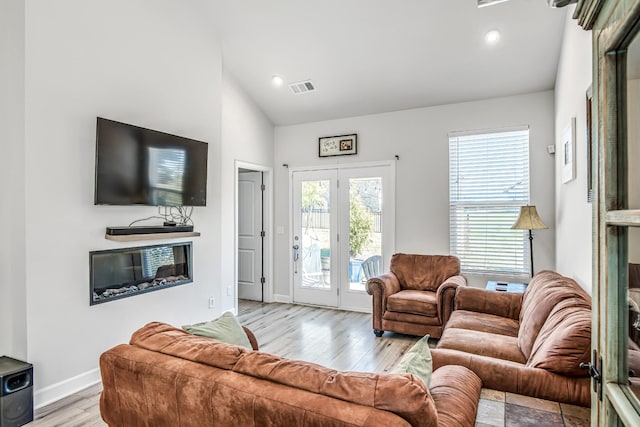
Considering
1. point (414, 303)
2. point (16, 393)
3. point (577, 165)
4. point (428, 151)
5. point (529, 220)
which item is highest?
point (428, 151)

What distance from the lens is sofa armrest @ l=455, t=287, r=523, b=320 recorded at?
337 centimetres

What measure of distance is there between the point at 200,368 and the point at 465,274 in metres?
3.91

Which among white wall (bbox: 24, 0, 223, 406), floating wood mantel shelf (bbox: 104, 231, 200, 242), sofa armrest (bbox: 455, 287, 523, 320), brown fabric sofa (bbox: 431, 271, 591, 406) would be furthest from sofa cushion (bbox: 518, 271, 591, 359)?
white wall (bbox: 24, 0, 223, 406)

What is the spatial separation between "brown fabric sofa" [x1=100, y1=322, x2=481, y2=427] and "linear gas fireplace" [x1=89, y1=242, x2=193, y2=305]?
1.76m

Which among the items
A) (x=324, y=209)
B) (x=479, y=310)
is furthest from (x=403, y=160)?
(x=479, y=310)

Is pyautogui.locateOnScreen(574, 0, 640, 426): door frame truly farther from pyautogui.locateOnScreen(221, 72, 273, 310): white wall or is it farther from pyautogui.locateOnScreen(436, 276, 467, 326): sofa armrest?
pyautogui.locateOnScreen(221, 72, 273, 310): white wall

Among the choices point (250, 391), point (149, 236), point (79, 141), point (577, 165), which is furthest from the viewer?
point (149, 236)

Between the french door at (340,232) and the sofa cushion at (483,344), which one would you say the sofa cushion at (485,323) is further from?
the french door at (340,232)

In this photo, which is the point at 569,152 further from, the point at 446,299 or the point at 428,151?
the point at 428,151

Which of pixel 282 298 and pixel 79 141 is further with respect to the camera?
pixel 282 298

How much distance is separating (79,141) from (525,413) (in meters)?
3.36

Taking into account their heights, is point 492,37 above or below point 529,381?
above

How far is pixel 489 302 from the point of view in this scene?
3.46m

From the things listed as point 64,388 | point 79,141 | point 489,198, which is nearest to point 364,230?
point 489,198
